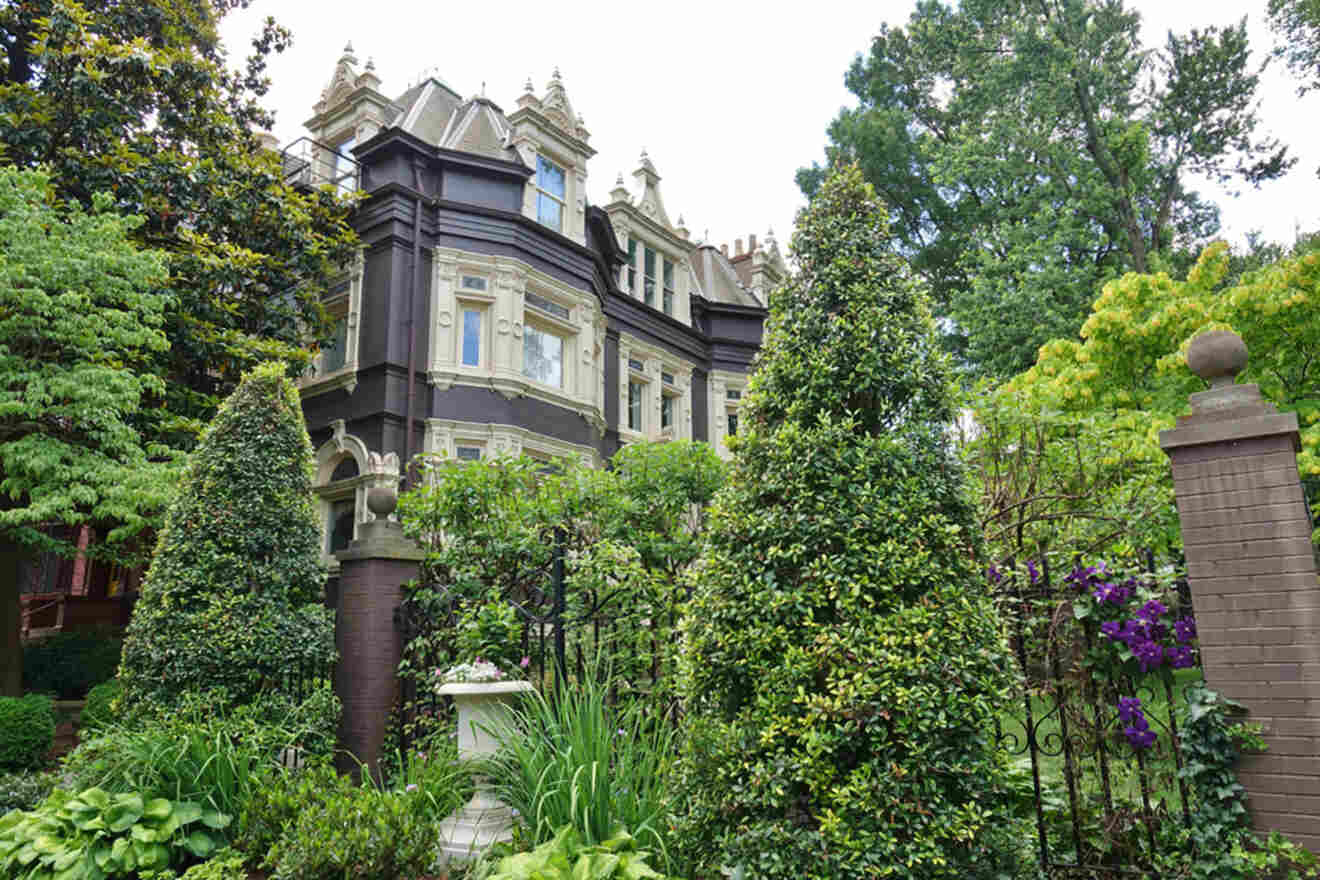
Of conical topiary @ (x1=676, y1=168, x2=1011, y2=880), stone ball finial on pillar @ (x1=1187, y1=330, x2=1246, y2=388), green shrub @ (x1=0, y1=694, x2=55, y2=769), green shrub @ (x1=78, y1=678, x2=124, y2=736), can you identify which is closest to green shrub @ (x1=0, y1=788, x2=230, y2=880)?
conical topiary @ (x1=676, y1=168, x2=1011, y2=880)

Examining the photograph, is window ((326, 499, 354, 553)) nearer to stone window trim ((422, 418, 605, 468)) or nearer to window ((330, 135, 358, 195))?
stone window trim ((422, 418, 605, 468))

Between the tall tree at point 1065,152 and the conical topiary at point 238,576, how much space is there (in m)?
15.4

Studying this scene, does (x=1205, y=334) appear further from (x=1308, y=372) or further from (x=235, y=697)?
(x=1308, y=372)

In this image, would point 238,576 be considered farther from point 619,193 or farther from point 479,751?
point 619,193

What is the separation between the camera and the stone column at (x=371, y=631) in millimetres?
6145

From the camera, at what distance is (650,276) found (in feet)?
70.6

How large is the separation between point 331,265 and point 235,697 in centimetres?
1157

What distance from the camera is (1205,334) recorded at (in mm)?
3729

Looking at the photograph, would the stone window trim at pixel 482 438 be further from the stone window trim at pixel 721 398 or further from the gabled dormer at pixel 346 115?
the stone window trim at pixel 721 398

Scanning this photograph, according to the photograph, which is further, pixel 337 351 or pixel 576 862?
pixel 337 351

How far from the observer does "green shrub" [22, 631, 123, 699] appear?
12.9 meters

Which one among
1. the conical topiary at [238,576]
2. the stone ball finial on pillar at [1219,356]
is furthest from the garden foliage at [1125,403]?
the conical topiary at [238,576]

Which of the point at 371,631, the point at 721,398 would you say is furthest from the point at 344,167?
the point at 371,631

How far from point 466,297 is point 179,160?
202 inches
